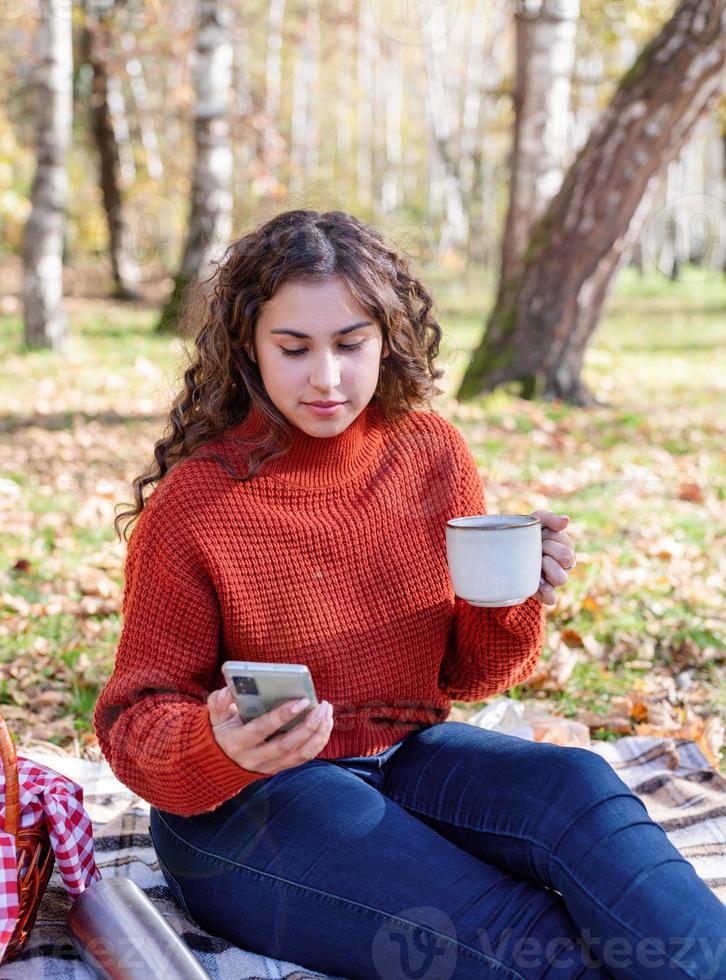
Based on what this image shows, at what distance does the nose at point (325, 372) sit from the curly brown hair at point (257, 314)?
5.6 inches

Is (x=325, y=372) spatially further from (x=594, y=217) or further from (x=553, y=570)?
(x=594, y=217)

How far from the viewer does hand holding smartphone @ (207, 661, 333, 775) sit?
1889mm

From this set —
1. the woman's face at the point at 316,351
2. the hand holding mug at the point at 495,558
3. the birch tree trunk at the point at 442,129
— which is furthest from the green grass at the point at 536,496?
the birch tree trunk at the point at 442,129

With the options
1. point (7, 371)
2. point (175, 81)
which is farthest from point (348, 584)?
point (175, 81)

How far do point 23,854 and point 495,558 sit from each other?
1.07m

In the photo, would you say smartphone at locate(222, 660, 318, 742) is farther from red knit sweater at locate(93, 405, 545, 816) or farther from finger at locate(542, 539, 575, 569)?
finger at locate(542, 539, 575, 569)

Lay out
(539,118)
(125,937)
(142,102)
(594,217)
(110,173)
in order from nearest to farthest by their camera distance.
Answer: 1. (125,937)
2. (594,217)
3. (539,118)
4. (110,173)
5. (142,102)

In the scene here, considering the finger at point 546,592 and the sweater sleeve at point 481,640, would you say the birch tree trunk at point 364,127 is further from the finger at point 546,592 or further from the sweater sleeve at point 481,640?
the finger at point 546,592

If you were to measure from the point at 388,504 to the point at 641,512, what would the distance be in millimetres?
3568

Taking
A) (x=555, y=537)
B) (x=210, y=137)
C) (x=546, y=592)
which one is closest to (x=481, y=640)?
(x=546, y=592)

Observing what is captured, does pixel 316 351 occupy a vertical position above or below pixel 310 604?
above

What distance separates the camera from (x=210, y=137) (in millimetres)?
11805

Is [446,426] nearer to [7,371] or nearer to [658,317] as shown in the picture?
[7,371]

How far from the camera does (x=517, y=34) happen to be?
1157cm
